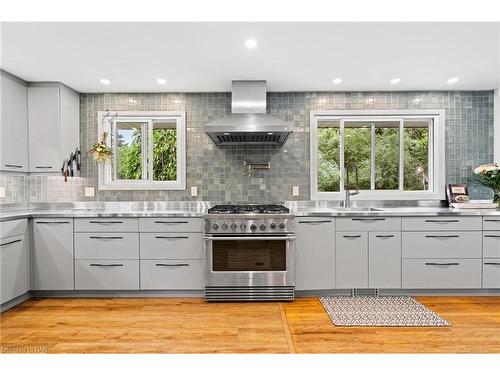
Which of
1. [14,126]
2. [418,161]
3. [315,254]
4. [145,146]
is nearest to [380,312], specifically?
[315,254]

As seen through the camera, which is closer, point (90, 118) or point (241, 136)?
point (241, 136)

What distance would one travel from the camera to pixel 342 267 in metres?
3.31

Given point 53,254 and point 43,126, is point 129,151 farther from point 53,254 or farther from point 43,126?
point 53,254

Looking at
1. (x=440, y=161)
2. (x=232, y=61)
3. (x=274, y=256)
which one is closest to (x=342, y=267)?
(x=274, y=256)

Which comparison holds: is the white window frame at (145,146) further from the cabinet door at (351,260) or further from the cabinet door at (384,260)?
the cabinet door at (384,260)

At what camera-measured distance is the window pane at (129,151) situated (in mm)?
4148

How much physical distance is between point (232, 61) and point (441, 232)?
257 centimetres

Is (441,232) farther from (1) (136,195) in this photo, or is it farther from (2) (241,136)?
(1) (136,195)

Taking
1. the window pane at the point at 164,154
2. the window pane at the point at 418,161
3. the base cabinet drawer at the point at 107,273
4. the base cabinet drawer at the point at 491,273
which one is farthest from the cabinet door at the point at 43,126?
the base cabinet drawer at the point at 491,273

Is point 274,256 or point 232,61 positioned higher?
point 232,61

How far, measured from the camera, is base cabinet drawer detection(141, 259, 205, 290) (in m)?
3.33

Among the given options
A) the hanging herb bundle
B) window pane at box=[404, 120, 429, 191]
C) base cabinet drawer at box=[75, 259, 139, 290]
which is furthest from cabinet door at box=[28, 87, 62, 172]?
window pane at box=[404, 120, 429, 191]

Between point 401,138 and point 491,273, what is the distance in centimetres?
170

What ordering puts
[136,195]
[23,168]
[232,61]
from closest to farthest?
1. [232,61]
2. [23,168]
3. [136,195]
